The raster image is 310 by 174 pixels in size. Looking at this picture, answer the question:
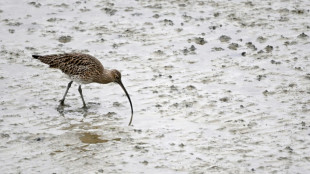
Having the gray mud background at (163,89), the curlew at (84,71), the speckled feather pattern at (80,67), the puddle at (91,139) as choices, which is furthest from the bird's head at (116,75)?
the puddle at (91,139)

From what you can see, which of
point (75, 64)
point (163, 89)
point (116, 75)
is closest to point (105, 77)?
point (116, 75)

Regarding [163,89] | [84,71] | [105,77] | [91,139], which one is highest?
[84,71]

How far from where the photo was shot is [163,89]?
11.9 metres

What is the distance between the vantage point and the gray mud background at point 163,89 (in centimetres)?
929

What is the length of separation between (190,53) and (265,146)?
453cm

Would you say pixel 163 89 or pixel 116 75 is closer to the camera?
pixel 116 75

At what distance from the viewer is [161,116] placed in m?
10.8

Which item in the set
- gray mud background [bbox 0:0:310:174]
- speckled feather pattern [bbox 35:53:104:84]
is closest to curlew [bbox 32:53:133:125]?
speckled feather pattern [bbox 35:53:104:84]

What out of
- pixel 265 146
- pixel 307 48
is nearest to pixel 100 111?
pixel 265 146

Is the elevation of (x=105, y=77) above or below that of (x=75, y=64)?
below

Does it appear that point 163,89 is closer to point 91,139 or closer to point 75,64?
point 75,64

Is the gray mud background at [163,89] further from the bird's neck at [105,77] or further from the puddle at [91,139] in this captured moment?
the bird's neck at [105,77]

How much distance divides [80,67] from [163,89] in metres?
1.72

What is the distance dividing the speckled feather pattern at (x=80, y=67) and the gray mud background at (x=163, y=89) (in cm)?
52
